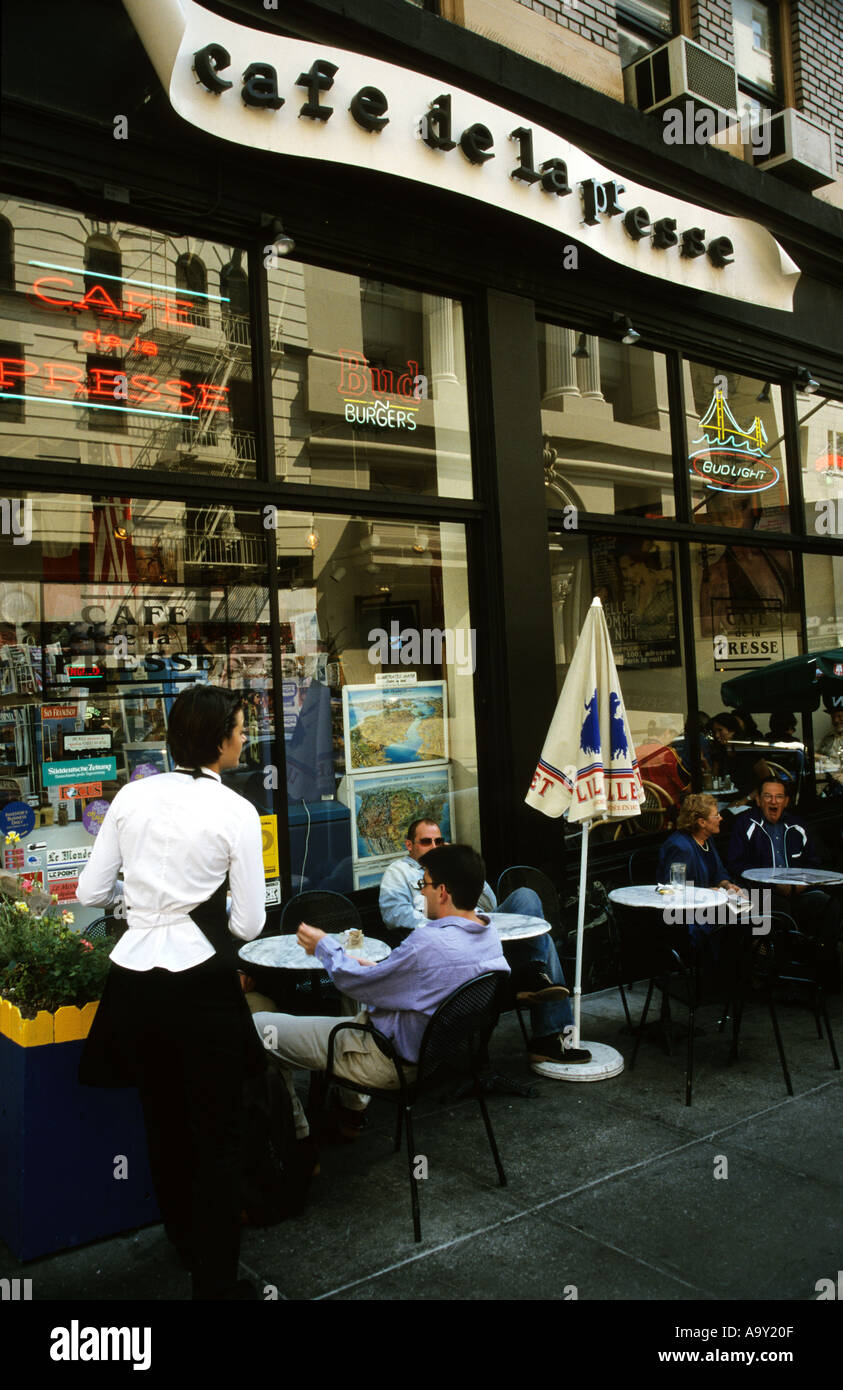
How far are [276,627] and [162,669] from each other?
73 cm

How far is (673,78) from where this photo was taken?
8.14 metres

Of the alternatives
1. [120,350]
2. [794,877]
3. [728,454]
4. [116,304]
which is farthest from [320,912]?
[728,454]

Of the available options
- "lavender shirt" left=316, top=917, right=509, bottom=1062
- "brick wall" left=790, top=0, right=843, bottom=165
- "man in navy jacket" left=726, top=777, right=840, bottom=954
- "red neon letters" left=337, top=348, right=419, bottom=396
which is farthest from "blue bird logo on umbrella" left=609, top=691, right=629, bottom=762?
"brick wall" left=790, top=0, right=843, bottom=165

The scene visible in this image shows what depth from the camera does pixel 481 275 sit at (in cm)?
698

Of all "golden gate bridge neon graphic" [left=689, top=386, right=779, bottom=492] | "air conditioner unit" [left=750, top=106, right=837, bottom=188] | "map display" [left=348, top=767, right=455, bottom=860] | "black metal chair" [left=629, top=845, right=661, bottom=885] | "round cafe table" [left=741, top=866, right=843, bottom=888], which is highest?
"air conditioner unit" [left=750, top=106, right=837, bottom=188]

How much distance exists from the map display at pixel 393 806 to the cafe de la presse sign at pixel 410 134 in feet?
11.9

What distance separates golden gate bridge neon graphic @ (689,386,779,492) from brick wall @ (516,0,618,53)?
9.73 ft

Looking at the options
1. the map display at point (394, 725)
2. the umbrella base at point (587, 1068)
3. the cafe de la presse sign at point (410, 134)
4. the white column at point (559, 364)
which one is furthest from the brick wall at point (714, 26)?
the umbrella base at point (587, 1068)

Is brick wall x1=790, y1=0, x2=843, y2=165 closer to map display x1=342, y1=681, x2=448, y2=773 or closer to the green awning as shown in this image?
the green awning

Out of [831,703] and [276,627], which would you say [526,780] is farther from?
[831,703]

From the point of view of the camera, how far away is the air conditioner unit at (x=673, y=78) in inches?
320

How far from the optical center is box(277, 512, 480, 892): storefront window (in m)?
6.31

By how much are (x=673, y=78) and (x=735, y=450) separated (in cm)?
306
